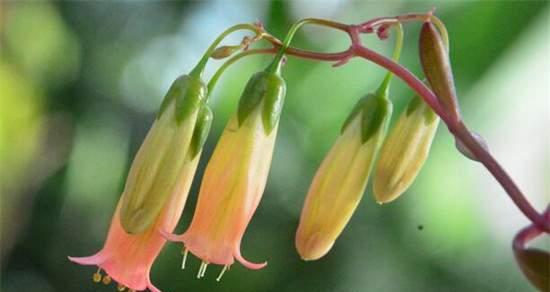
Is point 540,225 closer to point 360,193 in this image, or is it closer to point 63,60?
point 360,193

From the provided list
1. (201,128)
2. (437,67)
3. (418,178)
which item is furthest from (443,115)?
(418,178)

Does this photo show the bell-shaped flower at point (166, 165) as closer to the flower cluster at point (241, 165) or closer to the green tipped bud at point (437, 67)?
the flower cluster at point (241, 165)

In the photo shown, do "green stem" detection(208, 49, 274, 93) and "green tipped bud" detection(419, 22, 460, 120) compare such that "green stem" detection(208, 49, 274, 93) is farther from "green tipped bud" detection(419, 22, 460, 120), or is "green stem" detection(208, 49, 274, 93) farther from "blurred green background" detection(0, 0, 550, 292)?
"blurred green background" detection(0, 0, 550, 292)

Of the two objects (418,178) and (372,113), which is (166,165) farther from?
(418,178)

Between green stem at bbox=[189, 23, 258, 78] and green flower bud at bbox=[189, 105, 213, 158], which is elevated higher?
green stem at bbox=[189, 23, 258, 78]

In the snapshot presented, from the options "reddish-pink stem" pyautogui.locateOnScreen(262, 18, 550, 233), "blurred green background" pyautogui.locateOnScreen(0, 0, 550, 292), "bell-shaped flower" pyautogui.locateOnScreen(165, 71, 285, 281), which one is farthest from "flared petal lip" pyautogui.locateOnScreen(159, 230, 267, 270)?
"blurred green background" pyautogui.locateOnScreen(0, 0, 550, 292)

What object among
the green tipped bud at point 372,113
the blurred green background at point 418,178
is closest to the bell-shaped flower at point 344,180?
the green tipped bud at point 372,113
